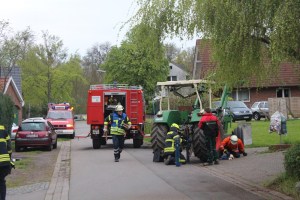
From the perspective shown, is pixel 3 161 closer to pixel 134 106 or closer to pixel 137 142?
pixel 134 106

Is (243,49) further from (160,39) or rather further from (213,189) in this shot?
(213,189)

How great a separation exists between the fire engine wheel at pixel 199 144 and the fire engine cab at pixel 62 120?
18843mm

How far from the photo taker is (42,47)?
60781 mm

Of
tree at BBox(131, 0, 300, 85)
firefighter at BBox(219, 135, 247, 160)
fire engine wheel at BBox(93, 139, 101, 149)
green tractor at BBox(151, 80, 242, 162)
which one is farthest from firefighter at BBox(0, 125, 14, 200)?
fire engine wheel at BBox(93, 139, 101, 149)

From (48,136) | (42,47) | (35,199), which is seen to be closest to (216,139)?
(35,199)

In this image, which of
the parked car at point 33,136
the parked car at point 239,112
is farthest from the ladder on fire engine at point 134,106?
the parked car at point 239,112

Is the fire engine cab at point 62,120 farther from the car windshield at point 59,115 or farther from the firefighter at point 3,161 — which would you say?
the firefighter at point 3,161

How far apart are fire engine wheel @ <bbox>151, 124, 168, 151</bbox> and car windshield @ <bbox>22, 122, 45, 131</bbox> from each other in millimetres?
8619

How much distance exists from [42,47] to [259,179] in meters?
51.5

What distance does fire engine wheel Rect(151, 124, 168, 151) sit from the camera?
1653 cm

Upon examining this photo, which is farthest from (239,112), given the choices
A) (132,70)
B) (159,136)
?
(159,136)

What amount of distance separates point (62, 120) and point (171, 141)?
63.7 feet

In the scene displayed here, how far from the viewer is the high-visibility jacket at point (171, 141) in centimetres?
1570

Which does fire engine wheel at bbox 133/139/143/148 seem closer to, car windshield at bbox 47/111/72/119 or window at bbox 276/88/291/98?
car windshield at bbox 47/111/72/119
